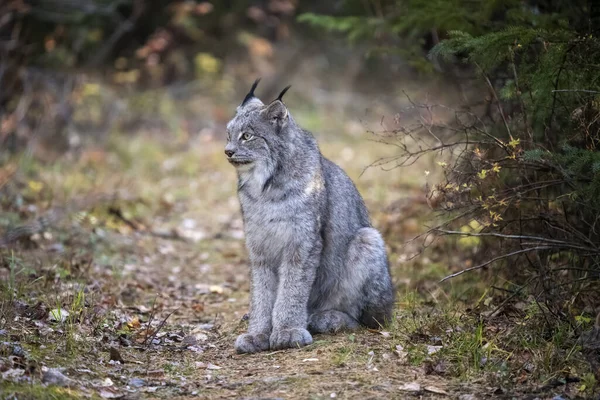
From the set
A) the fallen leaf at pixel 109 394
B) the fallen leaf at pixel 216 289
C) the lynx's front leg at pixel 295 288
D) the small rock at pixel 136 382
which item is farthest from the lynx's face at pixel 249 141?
the fallen leaf at pixel 216 289

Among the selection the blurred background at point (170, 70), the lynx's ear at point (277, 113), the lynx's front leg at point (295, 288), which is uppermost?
the blurred background at point (170, 70)

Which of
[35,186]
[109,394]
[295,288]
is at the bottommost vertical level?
[109,394]

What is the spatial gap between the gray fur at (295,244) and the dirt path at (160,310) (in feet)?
0.81

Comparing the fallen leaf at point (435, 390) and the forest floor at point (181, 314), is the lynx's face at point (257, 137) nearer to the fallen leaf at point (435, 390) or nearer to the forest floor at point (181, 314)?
the forest floor at point (181, 314)

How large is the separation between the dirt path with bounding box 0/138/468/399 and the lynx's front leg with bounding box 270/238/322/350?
21 cm

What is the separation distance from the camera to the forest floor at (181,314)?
4.23 metres

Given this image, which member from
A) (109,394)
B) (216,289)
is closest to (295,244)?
(109,394)

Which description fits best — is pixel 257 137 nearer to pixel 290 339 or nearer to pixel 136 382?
pixel 290 339

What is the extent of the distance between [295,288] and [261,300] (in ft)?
0.98

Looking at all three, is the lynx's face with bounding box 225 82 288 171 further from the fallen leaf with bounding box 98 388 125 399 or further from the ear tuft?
the fallen leaf with bounding box 98 388 125 399

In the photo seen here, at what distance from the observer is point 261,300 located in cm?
533

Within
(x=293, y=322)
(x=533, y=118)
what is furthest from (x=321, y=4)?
(x=293, y=322)

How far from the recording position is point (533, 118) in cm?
563

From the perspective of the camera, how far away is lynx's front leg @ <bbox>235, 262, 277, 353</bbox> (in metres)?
5.25
